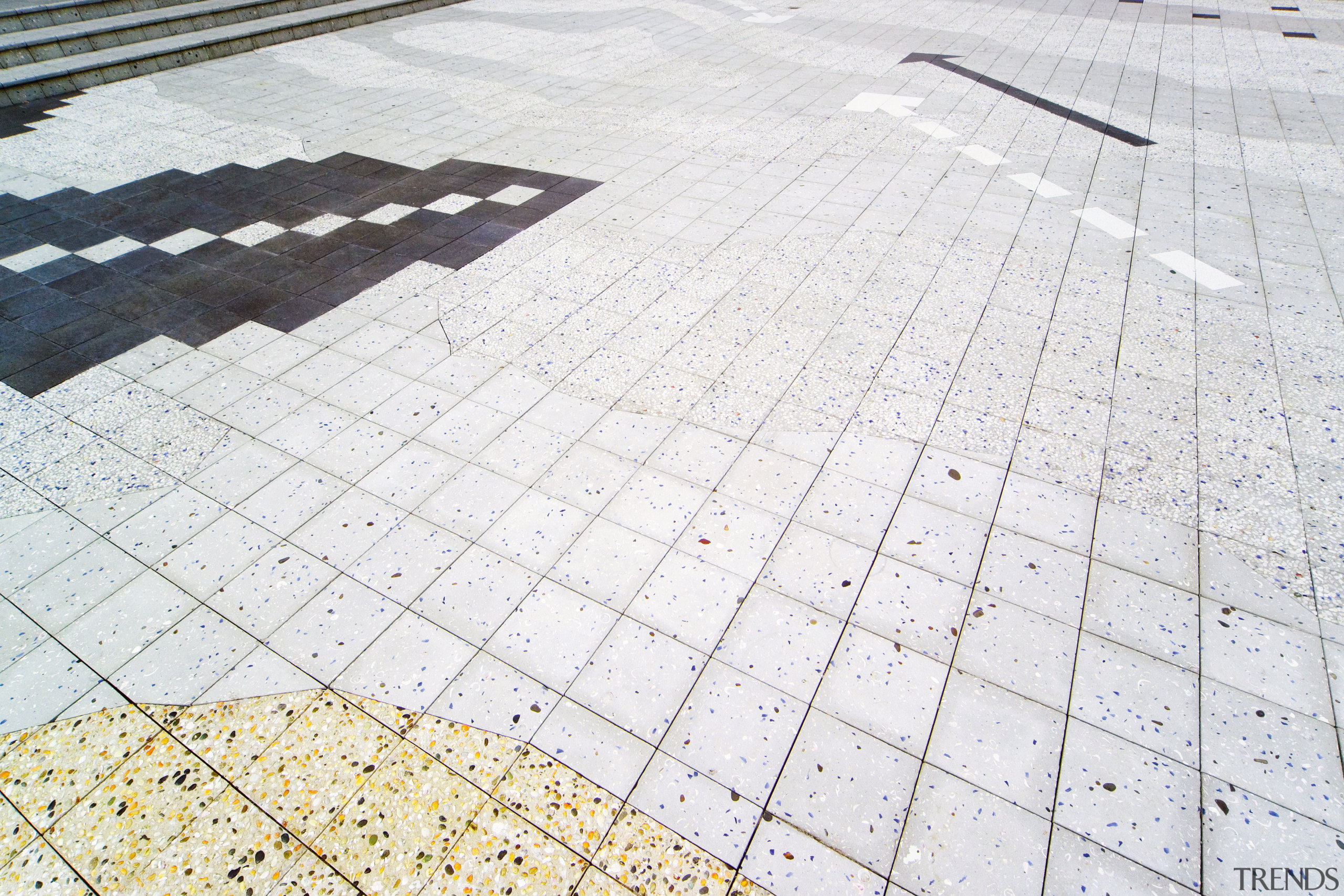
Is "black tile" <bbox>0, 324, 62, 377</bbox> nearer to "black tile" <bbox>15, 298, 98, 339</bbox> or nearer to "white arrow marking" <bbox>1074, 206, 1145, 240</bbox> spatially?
"black tile" <bbox>15, 298, 98, 339</bbox>

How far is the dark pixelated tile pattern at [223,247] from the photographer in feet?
16.4

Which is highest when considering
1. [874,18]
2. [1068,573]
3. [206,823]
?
[874,18]

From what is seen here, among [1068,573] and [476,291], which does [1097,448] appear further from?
[476,291]

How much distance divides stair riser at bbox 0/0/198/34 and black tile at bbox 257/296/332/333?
1007 cm

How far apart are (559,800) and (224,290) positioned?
5049 millimetres

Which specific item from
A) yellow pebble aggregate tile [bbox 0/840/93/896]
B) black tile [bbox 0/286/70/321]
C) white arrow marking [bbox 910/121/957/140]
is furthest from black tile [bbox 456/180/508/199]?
yellow pebble aggregate tile [bbox 0/840/93/896]

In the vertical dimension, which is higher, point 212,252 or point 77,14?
point 77,14

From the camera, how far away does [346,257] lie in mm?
5863

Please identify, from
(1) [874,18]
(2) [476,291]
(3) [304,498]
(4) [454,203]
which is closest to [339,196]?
(4) [454,203]

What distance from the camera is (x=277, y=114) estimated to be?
887 centimetres

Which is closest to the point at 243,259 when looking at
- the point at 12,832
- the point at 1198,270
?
the point at 12,832

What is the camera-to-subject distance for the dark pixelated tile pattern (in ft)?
16.4

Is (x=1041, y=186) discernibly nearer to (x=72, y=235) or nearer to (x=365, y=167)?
(x=365, y=167)

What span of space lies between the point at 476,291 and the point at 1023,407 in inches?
159
